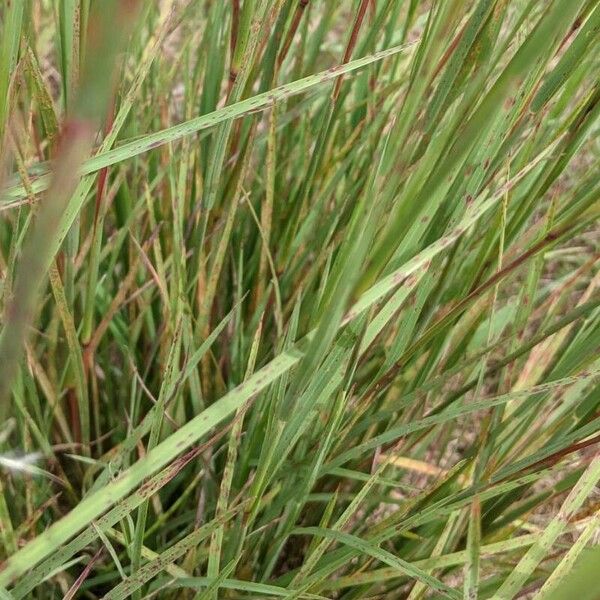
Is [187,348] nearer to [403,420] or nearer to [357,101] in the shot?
[403,420]

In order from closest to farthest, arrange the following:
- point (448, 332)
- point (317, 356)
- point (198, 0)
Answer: point (317, 356), point (448, 332), point (198, 0)

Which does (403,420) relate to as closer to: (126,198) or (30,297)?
(126,198)

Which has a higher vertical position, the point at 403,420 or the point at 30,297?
the point at 30,297

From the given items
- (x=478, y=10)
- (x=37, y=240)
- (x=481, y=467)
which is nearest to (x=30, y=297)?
(x=37, y=240)

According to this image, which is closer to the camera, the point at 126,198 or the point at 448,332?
the point at 448,332

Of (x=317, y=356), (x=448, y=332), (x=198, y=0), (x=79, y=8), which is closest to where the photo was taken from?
(x=317, y=356)

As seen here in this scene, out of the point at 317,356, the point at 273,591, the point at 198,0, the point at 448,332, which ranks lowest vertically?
the point at 273,591
